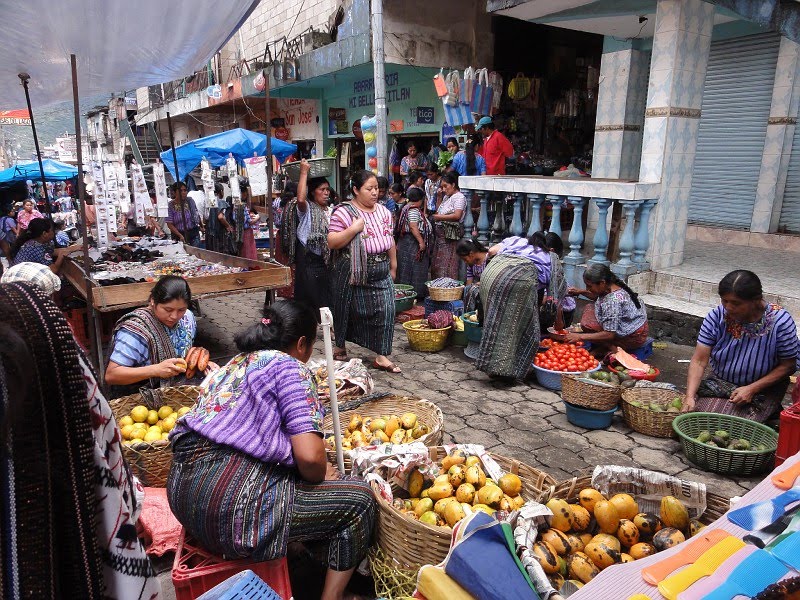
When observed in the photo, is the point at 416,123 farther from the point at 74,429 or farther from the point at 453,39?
the point at 74,429

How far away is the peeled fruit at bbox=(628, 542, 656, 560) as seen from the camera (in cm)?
232

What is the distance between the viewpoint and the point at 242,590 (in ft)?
6.07

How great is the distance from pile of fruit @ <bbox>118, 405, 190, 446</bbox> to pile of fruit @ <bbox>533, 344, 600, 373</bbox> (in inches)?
123

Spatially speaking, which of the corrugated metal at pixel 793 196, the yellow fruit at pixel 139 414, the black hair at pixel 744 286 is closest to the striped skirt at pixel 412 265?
the black hair at pixel 744 286

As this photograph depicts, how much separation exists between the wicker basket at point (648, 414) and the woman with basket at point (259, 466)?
8.55 feet

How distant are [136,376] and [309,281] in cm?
309

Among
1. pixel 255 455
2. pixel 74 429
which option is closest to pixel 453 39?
pixel 255 455

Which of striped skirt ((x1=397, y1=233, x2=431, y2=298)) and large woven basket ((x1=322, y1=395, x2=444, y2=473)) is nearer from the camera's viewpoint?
large woven basket ((x1=322, y1=395, x2=444, y2=473))

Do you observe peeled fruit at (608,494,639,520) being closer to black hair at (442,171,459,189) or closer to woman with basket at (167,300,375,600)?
woman with basket at (167,300,375,600)

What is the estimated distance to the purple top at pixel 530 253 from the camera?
5.23 m

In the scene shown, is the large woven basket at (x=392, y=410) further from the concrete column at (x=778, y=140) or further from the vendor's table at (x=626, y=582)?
the concrete column at (x=778, y=140)

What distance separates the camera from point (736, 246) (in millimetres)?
8453

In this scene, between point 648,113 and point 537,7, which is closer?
point 648,113

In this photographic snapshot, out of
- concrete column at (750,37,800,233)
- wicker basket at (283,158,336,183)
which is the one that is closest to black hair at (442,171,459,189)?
wicker basket at (283,158,336,183)
